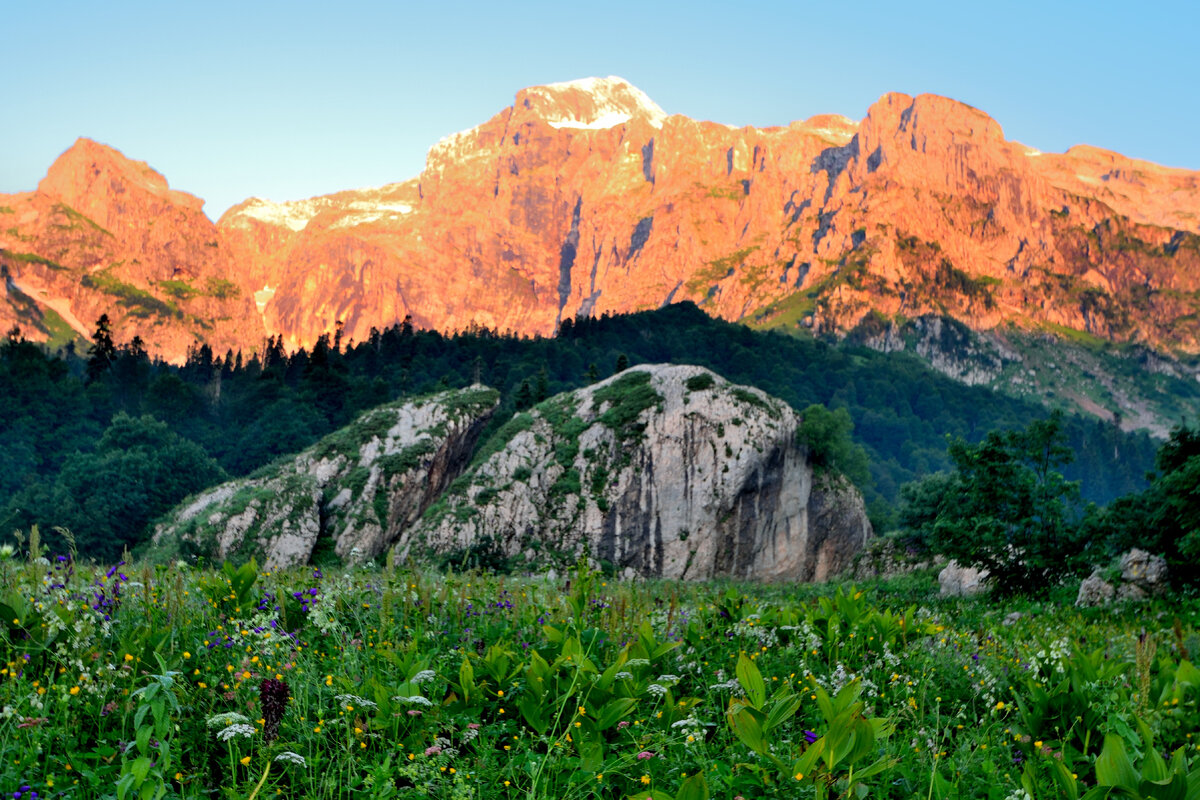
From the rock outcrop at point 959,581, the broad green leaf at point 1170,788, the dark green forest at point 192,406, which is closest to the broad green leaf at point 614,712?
the broad green leaf at point 1170,788

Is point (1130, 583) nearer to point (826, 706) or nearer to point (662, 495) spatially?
point (826, 706)

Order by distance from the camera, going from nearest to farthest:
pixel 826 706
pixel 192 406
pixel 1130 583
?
1. pixel 826 706
2. pixel 1130 583
3. pixel 192 406

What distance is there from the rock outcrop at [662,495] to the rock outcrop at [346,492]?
4.39m

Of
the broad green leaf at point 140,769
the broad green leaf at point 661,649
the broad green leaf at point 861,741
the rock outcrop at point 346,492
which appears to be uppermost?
the broad green leaf at point 861,741

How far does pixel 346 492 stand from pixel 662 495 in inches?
713

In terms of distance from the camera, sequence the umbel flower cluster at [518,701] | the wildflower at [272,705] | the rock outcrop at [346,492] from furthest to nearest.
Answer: the rock outcrop at [346,492], the wildflower at [272,705], the umbel flower cluster at [518,701]

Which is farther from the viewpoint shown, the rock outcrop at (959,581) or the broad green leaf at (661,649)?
the rock outcrop at (959,581)

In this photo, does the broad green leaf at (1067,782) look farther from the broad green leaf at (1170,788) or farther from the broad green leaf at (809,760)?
the broad green leaf at (809,760)

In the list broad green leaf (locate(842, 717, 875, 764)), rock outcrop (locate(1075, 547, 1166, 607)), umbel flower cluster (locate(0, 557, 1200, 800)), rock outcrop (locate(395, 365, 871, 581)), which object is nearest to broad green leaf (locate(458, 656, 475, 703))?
umbel flower cluster (locate(0, 557, 1200, 800))

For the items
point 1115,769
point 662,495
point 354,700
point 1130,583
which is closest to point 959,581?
point 1130,583

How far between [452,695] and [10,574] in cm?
484

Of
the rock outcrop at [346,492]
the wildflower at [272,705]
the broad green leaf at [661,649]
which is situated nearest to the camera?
the wildflower at [272,705]

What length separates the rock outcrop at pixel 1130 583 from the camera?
1542cm

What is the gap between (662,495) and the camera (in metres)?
41.0
